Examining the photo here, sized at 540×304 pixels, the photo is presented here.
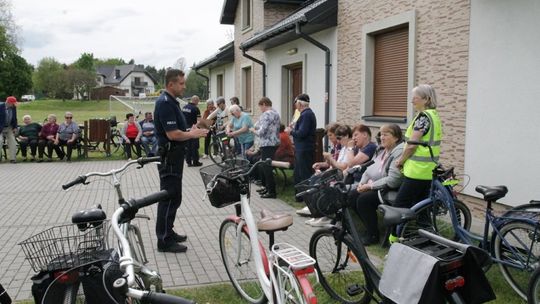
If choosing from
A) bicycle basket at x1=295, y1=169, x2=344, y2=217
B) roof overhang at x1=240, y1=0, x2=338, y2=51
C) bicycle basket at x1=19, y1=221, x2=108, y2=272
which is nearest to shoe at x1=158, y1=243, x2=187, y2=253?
bicycle basket at x1=295, y1=169, x2=344, y2=217

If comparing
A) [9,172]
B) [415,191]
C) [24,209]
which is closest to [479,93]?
[415,191]

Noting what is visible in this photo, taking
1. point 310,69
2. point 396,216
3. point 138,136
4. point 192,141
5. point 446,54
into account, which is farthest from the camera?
point 138,136

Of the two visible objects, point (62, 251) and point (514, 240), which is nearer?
point (62, 251)

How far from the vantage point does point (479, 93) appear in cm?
698

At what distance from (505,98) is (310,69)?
6.73 meters

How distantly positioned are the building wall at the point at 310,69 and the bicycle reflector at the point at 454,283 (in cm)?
887

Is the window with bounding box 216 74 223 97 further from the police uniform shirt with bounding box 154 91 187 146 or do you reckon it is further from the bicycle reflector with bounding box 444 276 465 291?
the bicycle reflector with bounding box 444 276 465 291

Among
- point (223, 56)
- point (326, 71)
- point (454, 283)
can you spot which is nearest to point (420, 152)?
point (454, 283)

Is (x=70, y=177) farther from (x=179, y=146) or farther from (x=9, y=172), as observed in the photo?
(x=179, y=146)

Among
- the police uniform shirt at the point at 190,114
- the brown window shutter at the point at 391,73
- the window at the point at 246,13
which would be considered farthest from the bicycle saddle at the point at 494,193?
the window at the point at 246,13

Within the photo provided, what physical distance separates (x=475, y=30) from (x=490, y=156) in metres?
1.70

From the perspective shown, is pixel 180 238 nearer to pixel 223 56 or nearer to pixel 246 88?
pixel 246 88

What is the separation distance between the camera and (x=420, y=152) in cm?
547

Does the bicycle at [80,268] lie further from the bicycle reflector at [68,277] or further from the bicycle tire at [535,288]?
the bicycle tire at [535,288]
